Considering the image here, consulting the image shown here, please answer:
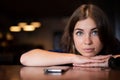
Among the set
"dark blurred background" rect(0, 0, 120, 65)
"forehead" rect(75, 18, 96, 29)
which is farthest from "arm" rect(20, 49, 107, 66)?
"dark blurred background" rect(0, 0, 120, 65)

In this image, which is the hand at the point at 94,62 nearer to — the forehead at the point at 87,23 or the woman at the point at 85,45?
the woman at the point at 85,45

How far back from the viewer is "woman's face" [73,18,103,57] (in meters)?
1.01

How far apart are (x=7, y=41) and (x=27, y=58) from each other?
1.42 meters

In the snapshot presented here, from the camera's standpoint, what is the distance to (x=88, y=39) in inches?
39.4

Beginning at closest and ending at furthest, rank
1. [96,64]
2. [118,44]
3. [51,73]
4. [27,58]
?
1. [51,73]
2. [96,64]
3. [27,58]
4. [118,44]

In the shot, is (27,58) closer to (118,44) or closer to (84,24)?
(84,24)

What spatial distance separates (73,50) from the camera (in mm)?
1147

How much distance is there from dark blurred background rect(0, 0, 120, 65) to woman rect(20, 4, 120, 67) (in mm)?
1252

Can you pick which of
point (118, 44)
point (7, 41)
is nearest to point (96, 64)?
point (118, 44)

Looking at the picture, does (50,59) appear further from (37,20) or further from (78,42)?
(37,20)

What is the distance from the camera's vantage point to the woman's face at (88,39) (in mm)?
1011

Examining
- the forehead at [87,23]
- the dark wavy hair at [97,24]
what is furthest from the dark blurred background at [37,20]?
the forehead at [87,23]

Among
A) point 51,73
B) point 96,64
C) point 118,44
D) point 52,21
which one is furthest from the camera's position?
point 52,21

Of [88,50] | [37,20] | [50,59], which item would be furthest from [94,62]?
[37,20]
